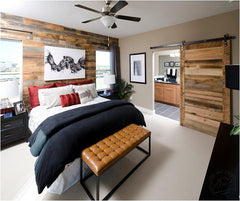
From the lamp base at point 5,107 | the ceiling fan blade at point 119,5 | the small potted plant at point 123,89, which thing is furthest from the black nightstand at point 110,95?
the ceiling fan blade at point 119,5

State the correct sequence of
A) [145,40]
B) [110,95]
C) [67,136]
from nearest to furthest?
[67,136] → [145,40] → [110,95]

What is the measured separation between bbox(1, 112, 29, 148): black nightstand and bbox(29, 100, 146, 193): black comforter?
97 cm

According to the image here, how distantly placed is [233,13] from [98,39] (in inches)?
134

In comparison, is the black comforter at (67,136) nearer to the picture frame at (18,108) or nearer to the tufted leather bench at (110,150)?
the tufted leather bench at (110,150)

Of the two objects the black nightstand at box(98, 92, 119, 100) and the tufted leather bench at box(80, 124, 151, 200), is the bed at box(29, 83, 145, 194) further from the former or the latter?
the black nightstand at box(98, 92, 119, 100)

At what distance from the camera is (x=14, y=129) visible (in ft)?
8.63

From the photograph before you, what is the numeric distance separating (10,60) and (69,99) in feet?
4.99

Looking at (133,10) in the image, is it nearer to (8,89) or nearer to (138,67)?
(138,67)

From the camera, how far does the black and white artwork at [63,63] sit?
11.0ft

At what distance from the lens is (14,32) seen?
2.84 m

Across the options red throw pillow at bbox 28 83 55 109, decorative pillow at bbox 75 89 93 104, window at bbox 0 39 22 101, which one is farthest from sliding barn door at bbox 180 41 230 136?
window at bbox 0 39 22 101

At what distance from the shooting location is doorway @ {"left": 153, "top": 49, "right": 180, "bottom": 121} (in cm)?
485

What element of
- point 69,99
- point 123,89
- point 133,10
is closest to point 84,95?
point 69,99

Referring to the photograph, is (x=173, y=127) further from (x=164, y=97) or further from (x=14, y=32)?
(x=14, y=32)
